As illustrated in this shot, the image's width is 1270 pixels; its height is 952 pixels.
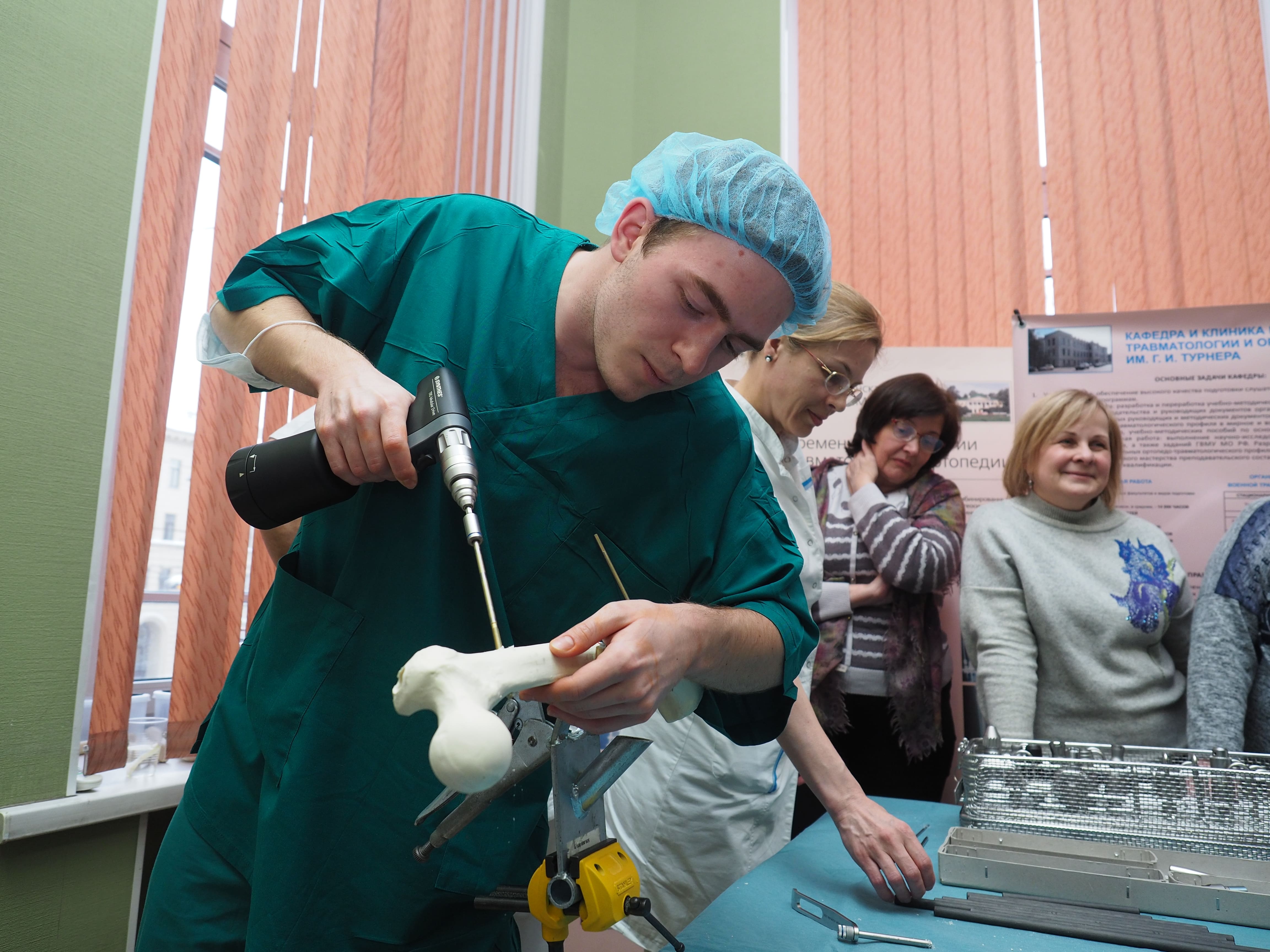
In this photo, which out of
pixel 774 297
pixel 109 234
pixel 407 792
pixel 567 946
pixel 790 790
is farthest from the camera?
pixel 567 946

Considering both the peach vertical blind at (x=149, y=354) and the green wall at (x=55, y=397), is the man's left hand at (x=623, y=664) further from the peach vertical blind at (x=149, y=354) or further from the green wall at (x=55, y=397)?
the peach vertical blind at (x=149, y=354)

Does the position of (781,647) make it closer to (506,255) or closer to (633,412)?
(633,412)

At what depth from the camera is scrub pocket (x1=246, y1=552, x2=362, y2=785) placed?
0.93 meters

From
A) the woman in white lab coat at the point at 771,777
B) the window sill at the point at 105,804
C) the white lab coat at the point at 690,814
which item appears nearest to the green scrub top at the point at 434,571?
the woman in white lab coat at the point at 771,777

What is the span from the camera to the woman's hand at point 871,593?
8.13 feet

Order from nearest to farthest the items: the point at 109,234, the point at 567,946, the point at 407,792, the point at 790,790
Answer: the point at 407,792
the point at 109,234
the point at 790,790
the point at 567,946

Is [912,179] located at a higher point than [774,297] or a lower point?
higher

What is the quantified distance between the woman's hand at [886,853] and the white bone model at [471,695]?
68cm

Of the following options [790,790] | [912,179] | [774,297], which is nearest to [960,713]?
[790,790]

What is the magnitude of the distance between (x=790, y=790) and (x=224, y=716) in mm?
1157

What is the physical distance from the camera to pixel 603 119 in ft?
11.8

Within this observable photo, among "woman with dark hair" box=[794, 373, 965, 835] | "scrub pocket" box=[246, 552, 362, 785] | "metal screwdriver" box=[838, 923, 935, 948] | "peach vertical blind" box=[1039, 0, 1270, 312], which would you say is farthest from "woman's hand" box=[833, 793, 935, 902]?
"peach vertical blind" box=[1039, 0, 1270, 312]

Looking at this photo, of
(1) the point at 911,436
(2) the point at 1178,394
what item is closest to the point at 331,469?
(1) the point at 911,436

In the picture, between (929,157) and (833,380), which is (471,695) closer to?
(833,380)
